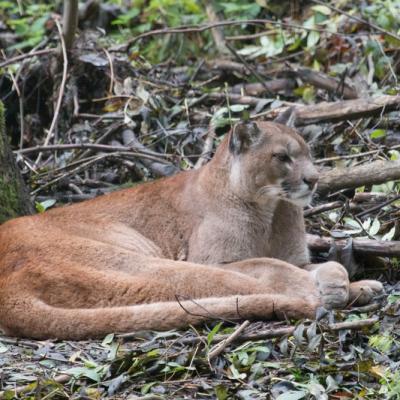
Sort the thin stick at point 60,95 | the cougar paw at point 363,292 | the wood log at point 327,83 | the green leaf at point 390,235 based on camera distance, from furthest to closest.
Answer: the wood log at point 327,83 < the thin stick at point 60,95 < the green leaf at point 390,235 < the cougar paw at point 363,292

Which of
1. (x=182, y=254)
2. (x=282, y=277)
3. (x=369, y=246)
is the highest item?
(x=282, y=277)

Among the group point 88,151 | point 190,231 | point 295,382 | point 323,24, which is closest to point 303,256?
point 190,231

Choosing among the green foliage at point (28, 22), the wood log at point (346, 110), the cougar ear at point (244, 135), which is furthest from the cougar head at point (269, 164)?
the green foliage at point (28, 22)

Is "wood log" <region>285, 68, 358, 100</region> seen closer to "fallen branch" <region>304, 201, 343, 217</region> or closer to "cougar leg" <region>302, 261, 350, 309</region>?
"fallen branch" <region>304, 201, 343, 217</region>

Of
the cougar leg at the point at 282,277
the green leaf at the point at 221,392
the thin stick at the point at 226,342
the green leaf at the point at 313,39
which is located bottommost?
the green leaf at the point at 313,39

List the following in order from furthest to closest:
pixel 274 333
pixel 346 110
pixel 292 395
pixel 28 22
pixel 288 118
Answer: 1. pixel 28 22
2. pixel 346 110
3. pixel 288 118
4. pixel 274 333
5. pixel 292 395

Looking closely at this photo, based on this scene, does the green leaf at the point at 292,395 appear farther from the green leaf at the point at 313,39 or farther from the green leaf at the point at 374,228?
the green leaf at the point at 313,39

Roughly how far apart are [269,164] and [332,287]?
106 centimetres

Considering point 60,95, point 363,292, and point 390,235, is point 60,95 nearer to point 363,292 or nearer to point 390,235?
point 390,235

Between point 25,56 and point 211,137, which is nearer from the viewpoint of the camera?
point 211,137

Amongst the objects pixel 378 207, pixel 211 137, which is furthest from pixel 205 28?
pixel 378 207

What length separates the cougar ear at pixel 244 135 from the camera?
20.9 feet

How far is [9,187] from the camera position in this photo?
7078 mm

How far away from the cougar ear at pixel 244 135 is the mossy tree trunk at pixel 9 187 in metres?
1.83
